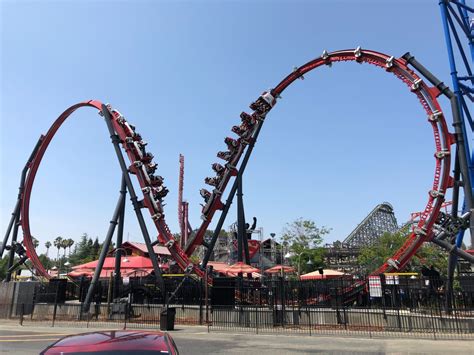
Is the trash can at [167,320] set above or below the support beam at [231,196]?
below

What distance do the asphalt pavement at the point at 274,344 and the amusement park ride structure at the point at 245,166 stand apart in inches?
346

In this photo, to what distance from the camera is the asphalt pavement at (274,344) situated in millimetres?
12383

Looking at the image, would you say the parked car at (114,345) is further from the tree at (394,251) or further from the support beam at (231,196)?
the tree at (394,251)

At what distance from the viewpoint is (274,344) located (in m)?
14.2

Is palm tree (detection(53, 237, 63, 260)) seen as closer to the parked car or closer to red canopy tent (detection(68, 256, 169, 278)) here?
red canopy tent (detection(68, 256, 169, 278))

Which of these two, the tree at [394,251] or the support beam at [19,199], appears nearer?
the support beam at [19,199]

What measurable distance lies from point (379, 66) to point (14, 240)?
120 ft

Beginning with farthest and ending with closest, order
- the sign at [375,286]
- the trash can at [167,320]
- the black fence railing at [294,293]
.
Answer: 1. the sign at [375,286]
2. the black fence railing at [294,293]
3. the trash can at [167,320]

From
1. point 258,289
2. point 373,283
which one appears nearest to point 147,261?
point 258,289

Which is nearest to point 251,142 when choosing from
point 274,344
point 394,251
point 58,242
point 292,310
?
point 292,310

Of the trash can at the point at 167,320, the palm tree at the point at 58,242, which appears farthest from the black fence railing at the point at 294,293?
the palm tree at the point at 58,242

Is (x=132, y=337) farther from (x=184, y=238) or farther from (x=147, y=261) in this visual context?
(x=184, y=238)

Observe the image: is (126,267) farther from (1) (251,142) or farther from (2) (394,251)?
(2) (394,251)

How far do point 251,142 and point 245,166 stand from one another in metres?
2.21
